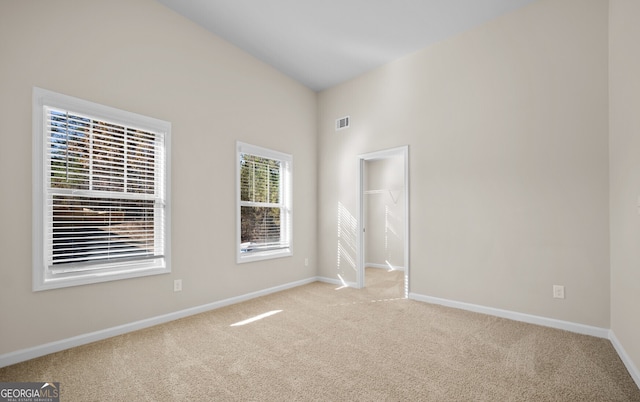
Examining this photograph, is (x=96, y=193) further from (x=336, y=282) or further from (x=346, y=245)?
(x=336, y=282)

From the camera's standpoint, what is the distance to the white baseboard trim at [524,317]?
2748 millimetres

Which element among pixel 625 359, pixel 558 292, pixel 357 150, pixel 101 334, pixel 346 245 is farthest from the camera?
pixel 346 245

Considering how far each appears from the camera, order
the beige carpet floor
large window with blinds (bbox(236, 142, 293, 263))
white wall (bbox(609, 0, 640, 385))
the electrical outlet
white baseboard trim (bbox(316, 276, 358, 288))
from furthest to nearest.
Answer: white baseboard trim (bbox(316, 276, 358, 288)) → large window with blinds (bbox(236, 142, 293, 263)) → the electrical outlet → white wall (bbox(609, 0, 640, 385)) → the beige carpet floor

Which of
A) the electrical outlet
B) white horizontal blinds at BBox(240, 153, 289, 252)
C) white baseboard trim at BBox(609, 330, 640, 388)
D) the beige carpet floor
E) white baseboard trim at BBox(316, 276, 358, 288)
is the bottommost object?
white baseboard trim at BBox(316, 276, 358, 288)

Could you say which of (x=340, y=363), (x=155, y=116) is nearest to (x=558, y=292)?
(x=340, y=363)

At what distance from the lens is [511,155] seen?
127 inches

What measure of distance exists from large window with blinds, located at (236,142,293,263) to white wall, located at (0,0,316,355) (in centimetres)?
14

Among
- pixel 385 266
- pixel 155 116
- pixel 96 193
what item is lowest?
pixel 385 266

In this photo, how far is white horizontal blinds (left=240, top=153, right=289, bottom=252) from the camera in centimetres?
407

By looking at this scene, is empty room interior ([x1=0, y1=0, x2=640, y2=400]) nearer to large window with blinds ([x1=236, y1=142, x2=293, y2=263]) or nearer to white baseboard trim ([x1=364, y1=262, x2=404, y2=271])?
large window with blinds ([x1=236, y1=142, x2=293, y2=263])

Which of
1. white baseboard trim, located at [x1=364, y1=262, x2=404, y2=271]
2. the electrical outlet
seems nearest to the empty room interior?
the electrical outlet

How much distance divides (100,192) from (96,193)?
0.04 meters

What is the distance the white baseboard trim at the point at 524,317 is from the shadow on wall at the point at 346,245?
1.12m

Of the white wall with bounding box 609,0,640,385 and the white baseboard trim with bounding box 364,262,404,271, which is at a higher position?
the white wall with bounding box 609,0,640,385
